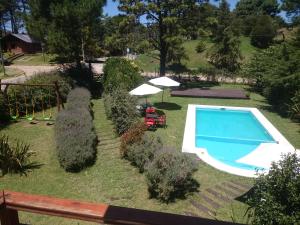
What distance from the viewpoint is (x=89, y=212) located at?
2848 mm

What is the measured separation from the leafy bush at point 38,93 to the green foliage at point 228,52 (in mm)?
20985

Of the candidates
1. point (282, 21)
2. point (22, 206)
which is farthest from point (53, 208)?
point (282, 21)

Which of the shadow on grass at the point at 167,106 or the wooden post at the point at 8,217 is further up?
the wooden post at the point at 8,217

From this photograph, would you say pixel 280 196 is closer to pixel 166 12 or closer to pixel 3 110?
pixel 3 110

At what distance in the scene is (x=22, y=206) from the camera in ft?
9.99

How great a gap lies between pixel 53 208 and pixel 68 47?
21.2 m

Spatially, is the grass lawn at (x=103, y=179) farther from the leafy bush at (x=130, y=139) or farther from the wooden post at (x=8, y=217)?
the wooden post at (x=8, y=217)

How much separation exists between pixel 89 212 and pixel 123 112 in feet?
41.5

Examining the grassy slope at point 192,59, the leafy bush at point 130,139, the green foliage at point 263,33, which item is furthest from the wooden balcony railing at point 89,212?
the green foliage at point 263,33

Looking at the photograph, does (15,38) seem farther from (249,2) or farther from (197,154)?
(249,2)

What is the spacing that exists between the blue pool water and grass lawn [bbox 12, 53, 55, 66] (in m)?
34.5

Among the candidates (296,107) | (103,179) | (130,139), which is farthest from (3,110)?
(296,107)

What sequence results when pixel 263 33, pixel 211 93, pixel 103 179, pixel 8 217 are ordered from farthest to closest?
pixel 263 33
pixel 211 93
pixel 103 179
pixel 8 217

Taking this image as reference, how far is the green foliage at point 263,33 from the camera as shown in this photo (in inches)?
1881
